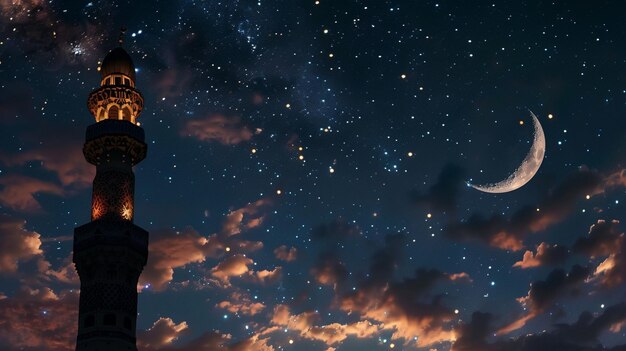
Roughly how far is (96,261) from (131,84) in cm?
1548

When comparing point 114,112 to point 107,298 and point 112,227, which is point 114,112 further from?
point 107,298

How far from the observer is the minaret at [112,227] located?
54.5m

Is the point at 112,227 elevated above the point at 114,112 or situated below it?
below

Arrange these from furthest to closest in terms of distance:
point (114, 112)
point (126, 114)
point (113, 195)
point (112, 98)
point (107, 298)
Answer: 1. point (126, 114)
2. point (114, 112)
3. point (112, 98)
4. point (113, 195)
5. point (107, 298)

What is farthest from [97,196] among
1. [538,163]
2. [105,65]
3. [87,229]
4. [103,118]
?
[538,163]

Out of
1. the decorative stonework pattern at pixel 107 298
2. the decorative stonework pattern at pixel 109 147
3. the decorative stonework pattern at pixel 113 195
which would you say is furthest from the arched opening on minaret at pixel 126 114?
the decorative stonework pattern at pixel 107 298

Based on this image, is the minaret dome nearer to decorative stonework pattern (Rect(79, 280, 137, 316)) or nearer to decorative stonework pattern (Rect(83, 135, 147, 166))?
decorative stonework pattern (Rect(83, 135, 147, 166))

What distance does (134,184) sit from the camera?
61.1 m

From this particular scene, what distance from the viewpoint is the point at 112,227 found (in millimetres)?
57312

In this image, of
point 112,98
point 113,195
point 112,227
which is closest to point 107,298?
point 112,227

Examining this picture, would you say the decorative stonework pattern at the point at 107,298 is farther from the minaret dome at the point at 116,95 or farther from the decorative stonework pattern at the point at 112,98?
the decorative stonework pattern at the point at 112,98

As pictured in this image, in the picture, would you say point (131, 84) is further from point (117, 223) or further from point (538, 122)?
point (538, 122)

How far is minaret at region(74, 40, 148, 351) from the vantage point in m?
54.5

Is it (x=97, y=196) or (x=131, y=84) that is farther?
(x=131, y=84)
